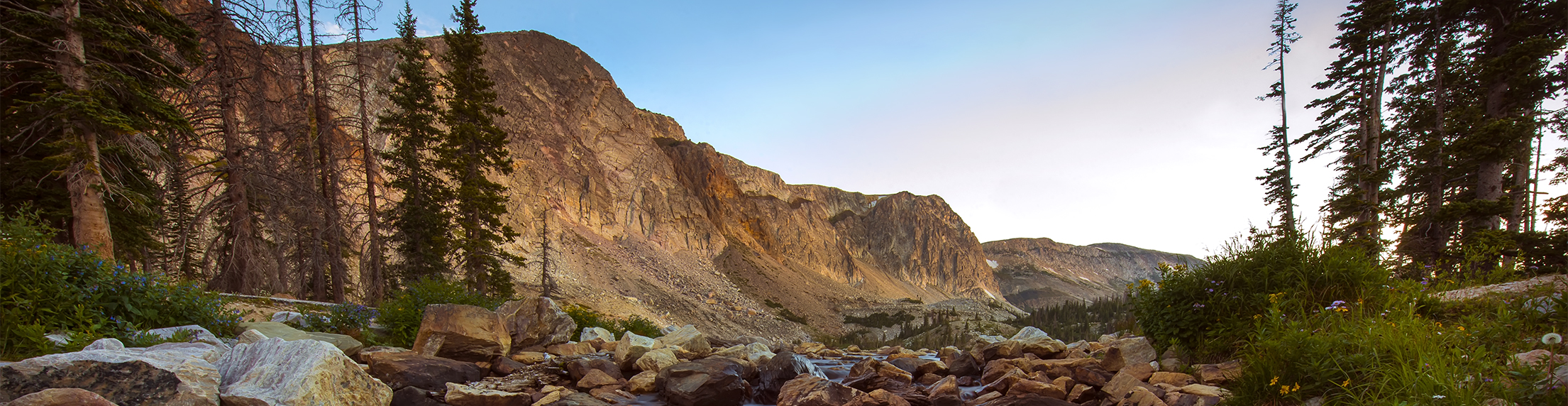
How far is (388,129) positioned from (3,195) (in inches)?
441

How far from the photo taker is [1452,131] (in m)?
13.5

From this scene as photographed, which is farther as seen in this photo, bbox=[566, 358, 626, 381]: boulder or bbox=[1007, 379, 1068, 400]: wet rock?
bbox=[566, 358, 626, 381]: boulder

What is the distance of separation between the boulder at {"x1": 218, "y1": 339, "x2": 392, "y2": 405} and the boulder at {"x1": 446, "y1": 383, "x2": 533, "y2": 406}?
1.05 m

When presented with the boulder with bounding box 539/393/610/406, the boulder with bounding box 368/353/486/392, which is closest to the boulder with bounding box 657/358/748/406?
the boulder with bounding box 539/393/610/406

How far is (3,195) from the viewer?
34.9 ft

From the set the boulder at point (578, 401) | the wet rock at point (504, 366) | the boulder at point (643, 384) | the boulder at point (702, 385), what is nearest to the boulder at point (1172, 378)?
the boulder at point (702, 385)

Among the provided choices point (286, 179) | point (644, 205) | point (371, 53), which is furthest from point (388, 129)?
point (644, 205)

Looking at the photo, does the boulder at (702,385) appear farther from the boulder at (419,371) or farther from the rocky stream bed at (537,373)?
the boulder at (419,371)

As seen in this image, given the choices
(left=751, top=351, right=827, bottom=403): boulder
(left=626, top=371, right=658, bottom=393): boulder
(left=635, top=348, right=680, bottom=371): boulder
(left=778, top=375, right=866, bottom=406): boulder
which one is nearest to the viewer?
(left=778, top=375, right=866, bottom=406): boulder

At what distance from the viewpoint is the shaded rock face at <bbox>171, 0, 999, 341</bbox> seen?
2250 inches

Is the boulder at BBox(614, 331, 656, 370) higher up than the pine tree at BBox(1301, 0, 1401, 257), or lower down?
lower down

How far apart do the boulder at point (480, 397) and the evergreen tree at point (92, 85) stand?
6.75 m

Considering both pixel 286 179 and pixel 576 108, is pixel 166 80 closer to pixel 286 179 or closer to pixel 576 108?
pixel 286 179

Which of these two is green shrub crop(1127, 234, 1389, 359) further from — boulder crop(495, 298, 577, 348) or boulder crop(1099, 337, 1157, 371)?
boulder crop(495, 298, 577, 348)
